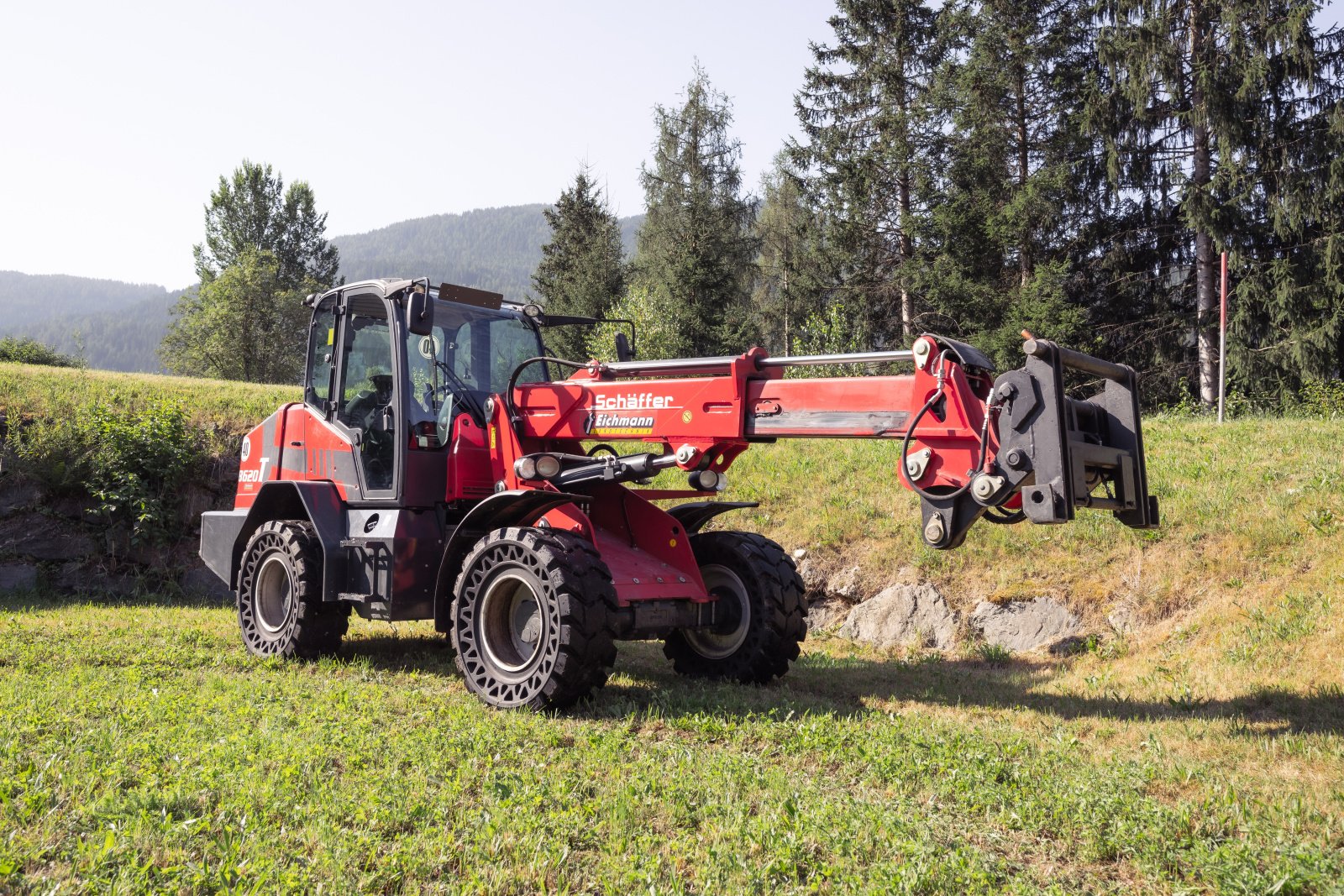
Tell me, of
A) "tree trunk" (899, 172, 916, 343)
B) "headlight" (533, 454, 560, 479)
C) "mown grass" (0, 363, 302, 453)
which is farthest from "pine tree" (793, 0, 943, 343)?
"headlight" (533, 454, 560, 479)

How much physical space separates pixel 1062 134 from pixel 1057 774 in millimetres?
24437

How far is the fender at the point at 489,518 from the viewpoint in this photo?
7.09 metres

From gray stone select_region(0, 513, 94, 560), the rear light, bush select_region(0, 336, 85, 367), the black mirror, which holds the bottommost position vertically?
gray stone select_region(0, 513, 94, 560)

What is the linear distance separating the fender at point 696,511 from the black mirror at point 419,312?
239cm

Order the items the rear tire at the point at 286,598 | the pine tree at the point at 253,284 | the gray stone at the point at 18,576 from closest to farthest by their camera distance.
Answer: the rear tire at the point at 286,598 < the gray stone at the point at 18,576 < the pine tree at the point at 253,284

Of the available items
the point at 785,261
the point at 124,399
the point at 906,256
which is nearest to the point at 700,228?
the point at 785,261

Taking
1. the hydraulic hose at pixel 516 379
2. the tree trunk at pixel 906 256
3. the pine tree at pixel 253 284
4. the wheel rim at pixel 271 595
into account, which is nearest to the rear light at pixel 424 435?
the hydraulic hose at pixel 516 379

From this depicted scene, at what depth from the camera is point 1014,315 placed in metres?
23.9

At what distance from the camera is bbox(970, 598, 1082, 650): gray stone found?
8977mm

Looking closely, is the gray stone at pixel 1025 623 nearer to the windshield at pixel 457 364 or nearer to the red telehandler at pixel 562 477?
the red telehandler at pixel 562 477

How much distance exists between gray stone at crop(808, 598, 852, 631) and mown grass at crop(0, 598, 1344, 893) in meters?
2.99

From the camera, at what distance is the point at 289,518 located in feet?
29.9

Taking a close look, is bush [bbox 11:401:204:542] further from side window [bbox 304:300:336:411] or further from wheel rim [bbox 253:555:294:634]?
side window [bbox 304:300:336:411]

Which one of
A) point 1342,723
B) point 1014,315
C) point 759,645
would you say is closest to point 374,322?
point 759,645
